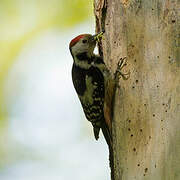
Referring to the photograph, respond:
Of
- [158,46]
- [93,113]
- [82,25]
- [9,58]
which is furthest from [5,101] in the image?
[158,46]

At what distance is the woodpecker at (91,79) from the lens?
154 inches

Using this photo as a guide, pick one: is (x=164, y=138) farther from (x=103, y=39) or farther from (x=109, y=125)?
(x=103, y=39)

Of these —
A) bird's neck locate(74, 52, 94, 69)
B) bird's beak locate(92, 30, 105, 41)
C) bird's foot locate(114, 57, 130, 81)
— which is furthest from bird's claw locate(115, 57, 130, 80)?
bird's neck locate(74, 52, 94, 69)

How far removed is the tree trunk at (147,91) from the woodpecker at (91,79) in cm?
25

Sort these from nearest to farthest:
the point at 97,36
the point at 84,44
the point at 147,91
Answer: the point at 147,91 < the point at 97,36 < the point at 84,44

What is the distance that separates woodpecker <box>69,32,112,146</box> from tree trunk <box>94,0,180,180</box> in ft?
0.83

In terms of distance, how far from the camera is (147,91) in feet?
10.6

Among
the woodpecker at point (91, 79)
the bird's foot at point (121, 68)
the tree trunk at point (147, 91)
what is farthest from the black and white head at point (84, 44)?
the bird's foot at point (121, 68)

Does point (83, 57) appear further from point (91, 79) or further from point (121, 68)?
point (121, 68)

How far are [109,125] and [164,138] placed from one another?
773mm

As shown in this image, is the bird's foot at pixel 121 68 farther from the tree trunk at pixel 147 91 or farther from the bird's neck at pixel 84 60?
the bird's neck at pixel 84 60

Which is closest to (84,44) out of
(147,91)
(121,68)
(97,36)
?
(97,36)

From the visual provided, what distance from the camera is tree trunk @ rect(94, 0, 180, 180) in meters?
3.05

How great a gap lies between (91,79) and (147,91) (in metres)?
0.89
